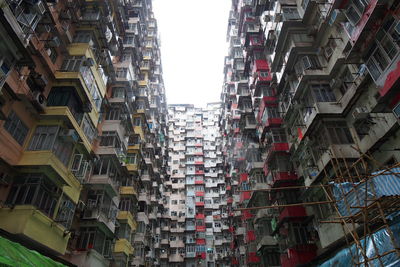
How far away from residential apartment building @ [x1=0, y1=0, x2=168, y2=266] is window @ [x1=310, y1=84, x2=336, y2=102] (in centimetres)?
1520

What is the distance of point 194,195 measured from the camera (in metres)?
53.9

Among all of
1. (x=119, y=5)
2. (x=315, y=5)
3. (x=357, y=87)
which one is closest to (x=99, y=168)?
(x=119, y=5)

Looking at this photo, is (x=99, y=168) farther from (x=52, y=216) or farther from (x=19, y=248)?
(x=19, y=248)

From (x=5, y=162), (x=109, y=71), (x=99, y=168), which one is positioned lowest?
(x=5, y=162)

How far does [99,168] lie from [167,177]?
32767 mm

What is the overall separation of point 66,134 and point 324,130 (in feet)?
50.8

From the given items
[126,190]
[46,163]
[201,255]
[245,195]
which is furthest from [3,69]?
[201,255]

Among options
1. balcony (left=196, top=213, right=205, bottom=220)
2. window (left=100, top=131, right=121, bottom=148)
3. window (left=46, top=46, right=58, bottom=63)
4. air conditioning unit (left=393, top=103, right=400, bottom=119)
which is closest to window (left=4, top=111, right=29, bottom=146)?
window (left=46, top=46, right=58, bottom=63)

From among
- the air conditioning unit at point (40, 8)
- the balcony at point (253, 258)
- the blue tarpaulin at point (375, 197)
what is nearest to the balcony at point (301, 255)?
the blue tarpaulin at point (375, 197)

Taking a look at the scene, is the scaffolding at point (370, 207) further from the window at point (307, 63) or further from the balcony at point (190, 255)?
the balcony at point (190, 255)

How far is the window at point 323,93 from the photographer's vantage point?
57.5ft

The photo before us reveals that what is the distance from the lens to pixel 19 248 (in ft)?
29.7

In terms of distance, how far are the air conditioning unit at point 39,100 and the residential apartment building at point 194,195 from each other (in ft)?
118

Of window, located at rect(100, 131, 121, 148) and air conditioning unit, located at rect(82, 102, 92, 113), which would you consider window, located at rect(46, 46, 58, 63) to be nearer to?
air conditioning unit, located at rect(82, 102, 92, 113)
